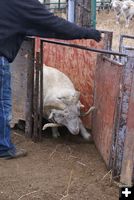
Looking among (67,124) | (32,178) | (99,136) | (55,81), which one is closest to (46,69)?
(55,81)

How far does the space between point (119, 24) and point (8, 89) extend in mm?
16765

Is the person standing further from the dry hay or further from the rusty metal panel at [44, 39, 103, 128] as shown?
the dry hay

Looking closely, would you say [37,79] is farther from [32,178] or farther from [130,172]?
[130,172]

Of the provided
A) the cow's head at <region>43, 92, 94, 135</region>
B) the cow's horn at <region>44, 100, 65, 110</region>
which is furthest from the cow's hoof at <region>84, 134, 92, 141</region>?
the cow's horn at <region>44, 100, 65, 110</region>

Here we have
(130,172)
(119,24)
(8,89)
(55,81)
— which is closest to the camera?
(130,172)

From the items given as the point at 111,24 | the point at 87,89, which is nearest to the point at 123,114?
the point at 87,89

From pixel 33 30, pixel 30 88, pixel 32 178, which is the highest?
pixel 33 30

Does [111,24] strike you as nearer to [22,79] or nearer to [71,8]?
[71,8]

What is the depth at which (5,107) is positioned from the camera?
508 cm

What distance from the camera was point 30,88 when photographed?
5.66 meters

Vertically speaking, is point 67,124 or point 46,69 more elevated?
point 46,69

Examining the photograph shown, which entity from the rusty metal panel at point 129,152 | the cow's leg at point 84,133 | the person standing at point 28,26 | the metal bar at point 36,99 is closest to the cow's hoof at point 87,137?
the cow's leg at point 84,133

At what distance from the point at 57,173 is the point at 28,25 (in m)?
1.59

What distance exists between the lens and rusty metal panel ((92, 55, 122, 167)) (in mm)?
4727
